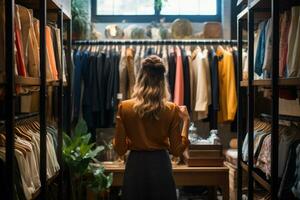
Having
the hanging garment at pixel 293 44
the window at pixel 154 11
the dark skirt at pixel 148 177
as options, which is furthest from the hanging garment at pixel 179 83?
the hanging garment at pixel 293 44

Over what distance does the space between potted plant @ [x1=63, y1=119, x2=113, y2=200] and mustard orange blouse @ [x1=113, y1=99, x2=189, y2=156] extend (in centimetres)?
75

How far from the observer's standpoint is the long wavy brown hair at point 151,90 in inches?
120

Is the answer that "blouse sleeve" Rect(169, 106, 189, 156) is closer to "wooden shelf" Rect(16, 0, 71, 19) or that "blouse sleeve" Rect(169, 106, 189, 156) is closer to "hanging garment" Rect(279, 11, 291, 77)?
"hanging garment" Rect(279, 11, 291, 77)

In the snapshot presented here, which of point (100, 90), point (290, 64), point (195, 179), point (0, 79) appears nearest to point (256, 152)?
point (290, 64)

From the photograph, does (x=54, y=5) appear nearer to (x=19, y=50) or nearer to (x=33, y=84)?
(x=33, y=84)

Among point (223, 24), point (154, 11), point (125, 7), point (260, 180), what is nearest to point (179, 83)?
point (223, 24)

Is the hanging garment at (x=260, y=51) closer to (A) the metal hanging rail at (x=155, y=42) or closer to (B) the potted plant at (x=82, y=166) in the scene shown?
(B) the potted plant at (x=82, y=166)

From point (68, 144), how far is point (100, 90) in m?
1.28

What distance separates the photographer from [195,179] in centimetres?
441

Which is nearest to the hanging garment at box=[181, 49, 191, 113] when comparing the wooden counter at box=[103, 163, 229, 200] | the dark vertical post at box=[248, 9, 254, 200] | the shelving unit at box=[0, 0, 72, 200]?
the wooden counter at box=[103, 163, 229, 200]

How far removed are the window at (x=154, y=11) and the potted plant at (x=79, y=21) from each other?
0.52 m

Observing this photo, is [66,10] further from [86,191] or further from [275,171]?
[275,171]

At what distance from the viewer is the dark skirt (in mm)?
3121

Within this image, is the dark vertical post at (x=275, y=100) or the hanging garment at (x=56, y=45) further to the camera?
the hanging garment at (x=56, y=45)
